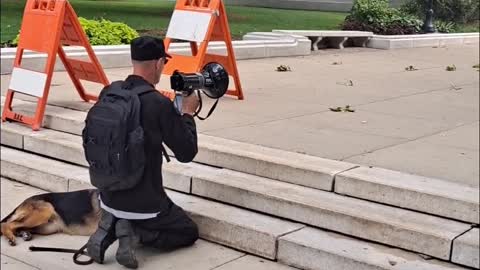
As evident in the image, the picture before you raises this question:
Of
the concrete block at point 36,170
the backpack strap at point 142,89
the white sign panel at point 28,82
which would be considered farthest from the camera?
the white sign panel at point 28,82

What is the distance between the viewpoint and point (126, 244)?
3.95m

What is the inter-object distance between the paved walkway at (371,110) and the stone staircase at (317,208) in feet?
0.53

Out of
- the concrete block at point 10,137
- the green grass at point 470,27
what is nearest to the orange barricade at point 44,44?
the concrete block at point 10,137

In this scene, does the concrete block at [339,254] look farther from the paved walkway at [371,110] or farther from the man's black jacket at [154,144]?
the man's black jacket at [154,144]

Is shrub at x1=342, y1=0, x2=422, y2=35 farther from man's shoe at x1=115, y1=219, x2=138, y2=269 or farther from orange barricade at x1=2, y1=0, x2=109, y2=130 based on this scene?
Result: orange barricade at x1=2, y1=0, x2=109, y2=130

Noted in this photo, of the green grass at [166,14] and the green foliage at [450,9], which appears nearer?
the green foliage at [450,9]

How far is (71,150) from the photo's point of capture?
5516 millimetres

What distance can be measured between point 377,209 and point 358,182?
23cm

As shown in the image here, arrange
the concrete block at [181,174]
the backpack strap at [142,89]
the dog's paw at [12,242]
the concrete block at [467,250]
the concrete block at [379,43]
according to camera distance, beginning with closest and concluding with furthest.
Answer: the concrete block at [467,250]
the backpack strap at [142,89]
the dog's paw at [12,242]
the concrete block at [181,174]
the concrete block at [379,43]

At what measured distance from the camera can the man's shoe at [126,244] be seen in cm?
394

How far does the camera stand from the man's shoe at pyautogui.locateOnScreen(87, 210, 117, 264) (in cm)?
400

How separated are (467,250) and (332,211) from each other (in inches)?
30.6

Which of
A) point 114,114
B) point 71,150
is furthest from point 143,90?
point 71,150

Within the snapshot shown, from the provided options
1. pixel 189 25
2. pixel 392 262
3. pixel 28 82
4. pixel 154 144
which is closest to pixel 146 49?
pixel 154 144
